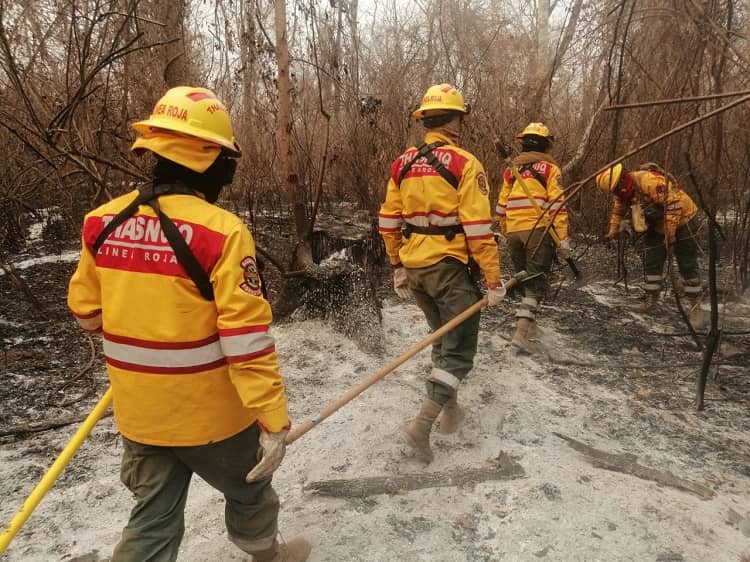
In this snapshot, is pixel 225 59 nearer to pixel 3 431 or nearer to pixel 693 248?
pixel 3 431

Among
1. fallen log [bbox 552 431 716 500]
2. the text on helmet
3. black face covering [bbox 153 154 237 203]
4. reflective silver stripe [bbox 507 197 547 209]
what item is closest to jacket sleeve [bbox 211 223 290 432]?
black face covering [bbox 153 154 237 203]

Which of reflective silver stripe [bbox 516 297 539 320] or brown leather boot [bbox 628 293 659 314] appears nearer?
reflective silver stripe [bbox 516 297 539 320]

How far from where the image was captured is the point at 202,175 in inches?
59.4

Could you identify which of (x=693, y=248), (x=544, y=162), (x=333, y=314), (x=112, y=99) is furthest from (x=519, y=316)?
(x=112, y=99)

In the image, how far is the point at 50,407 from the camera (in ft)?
10.1

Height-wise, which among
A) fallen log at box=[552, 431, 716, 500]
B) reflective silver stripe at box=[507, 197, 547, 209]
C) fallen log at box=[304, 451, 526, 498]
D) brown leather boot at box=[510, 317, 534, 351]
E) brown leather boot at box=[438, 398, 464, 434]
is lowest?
fallen log at box=[304, 451, 526, 498]

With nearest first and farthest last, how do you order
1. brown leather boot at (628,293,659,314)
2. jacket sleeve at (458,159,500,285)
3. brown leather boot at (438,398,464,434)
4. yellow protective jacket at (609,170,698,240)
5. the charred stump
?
jacket sleeve at (458,159,500,285) → brown leather boot at (438,398,464,434) → the charred stump → yellow protective jacket at (609,170,698,240) → brown leather boot at (628,293,659,314)

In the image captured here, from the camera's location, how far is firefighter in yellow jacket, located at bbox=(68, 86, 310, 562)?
4.60 ft

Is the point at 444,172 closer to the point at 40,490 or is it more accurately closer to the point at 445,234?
the point at 445,234

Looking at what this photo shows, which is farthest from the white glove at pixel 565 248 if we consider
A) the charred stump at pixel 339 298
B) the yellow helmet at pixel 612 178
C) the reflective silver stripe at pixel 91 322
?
the reflective silver stripe at pixel 91 322

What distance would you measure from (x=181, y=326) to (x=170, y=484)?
56 cm

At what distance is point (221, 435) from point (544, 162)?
3.57 m

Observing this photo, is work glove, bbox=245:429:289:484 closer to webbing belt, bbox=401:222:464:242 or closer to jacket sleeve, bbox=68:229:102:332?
jacket sleeve, bbox=68:229:102:332

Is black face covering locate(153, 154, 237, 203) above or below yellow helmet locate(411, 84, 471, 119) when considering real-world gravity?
below
